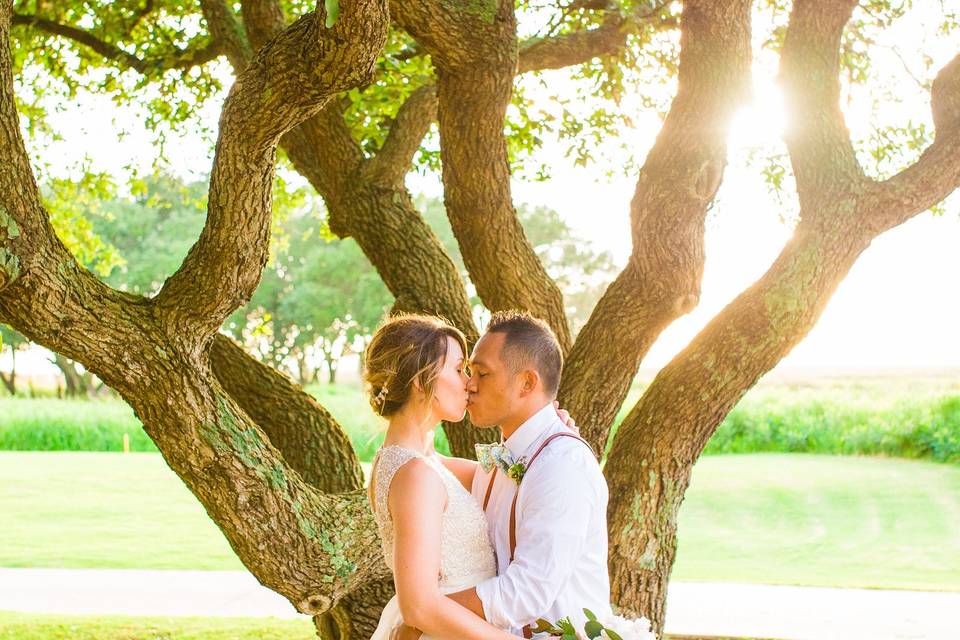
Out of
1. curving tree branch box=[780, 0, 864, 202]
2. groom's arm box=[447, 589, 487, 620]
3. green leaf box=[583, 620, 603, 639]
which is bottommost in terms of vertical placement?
green leaf box=[583, 620, 603, 639]

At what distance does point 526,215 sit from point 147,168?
1175 inches

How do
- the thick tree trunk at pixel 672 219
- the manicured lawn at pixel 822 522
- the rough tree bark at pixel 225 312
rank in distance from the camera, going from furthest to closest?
the manicured lawn at pixel 822 522
the thick tree trunk at pixel 672 219
the rough tree bark at pixel 225 312

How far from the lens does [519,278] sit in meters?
6.14

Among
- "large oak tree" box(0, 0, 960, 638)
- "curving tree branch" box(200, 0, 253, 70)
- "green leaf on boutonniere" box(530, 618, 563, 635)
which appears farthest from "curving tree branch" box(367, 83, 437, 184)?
"green leaf on boutonniere" box(530, 618, 563, 635)

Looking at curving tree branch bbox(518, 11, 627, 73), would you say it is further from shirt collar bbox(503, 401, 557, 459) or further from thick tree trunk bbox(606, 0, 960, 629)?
shirt collar bbox(503, 401, 557, 459)

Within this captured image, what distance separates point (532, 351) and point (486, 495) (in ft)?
1.66

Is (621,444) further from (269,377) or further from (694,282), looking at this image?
(269,377)

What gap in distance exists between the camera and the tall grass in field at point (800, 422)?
1072 inches

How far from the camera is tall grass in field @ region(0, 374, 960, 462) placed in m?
27.2

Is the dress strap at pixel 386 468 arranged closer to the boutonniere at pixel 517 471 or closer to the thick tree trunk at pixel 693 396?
the boutonniere at pixel 517 471

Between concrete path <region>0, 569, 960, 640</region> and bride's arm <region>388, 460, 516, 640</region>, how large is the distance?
657cm

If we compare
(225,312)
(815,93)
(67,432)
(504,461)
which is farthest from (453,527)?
(67,432)

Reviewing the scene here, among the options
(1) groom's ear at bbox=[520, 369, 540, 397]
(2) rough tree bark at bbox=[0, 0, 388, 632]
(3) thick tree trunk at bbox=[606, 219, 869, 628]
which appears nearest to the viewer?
(1) groom's ear at bbox=[520, 369, 540, 397]

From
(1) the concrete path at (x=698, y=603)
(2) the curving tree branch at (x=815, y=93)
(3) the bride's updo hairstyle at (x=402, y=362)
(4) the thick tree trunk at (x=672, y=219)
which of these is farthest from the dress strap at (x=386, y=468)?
(1) the concrete path at (x=698, y=603)
